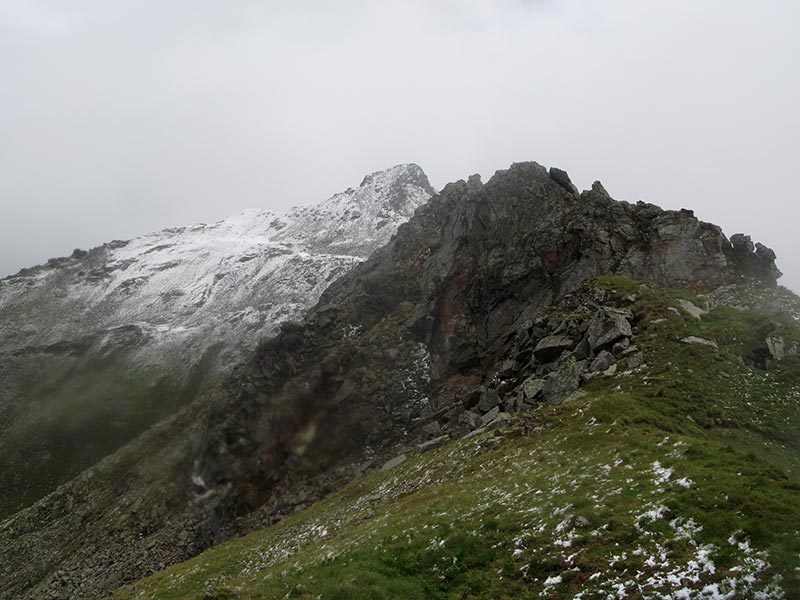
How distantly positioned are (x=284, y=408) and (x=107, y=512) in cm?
3421

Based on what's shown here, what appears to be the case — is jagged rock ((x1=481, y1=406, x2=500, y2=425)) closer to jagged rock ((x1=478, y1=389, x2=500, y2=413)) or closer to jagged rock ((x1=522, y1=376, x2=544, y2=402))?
jagged rock ((x1=478, y1=389, x2=500, y2=413))

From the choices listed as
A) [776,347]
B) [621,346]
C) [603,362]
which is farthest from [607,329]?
[776,347]

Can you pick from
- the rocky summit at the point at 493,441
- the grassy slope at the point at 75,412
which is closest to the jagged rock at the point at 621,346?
A: the rocky summit at the point at 493,441

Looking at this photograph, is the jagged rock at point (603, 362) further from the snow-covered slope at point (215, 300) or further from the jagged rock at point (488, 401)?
the snow-covered slope at point (215, 300)

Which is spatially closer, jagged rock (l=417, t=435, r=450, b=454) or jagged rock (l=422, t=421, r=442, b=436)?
jagged rock (l=417, t=435, r=450, b=454)

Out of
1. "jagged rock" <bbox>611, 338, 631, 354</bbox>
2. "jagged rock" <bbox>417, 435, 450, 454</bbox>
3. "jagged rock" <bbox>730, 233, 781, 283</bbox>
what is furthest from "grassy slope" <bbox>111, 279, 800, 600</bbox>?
"jagged rock" <bbox>730, 233, 781, 283</bbox>

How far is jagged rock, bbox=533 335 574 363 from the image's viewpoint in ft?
131

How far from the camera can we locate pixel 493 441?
31.8 meters

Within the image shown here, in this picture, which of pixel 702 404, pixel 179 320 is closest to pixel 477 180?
pixel 702 404

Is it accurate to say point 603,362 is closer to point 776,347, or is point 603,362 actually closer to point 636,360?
point 636,360

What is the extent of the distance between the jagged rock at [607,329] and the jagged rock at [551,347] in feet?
6.50

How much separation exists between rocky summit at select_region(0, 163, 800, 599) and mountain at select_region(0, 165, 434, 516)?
1309 inches

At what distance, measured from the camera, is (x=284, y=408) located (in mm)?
65438

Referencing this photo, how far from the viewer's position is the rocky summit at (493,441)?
15914mm
